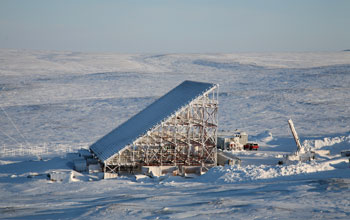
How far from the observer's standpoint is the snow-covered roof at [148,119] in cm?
3312

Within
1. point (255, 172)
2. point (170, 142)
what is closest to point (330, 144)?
point (255, 172)

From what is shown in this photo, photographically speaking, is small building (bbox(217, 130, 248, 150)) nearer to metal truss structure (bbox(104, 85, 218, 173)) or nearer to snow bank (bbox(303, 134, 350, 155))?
snow bank (bbox(303, 134, 350, 155))

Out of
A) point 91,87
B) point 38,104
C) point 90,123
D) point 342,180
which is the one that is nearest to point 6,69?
point 91,87

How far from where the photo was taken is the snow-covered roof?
33.1 m

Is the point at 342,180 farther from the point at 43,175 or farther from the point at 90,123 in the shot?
the point at 90,123

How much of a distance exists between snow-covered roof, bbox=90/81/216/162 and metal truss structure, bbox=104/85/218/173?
37 cm

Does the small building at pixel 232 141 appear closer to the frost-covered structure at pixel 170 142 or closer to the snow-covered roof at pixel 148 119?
the snow-covered roof at pixel 148 119

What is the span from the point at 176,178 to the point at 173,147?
11.5 ft

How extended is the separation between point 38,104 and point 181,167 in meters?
40.5

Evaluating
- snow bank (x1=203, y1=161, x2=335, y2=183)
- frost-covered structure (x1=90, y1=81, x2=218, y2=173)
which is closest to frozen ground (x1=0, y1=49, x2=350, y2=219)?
snow bank (x1=203, y1=161, x2=335, y2=183)

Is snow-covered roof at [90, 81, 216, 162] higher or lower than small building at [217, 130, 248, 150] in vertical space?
higher

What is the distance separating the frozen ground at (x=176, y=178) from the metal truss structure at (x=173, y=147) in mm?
1977

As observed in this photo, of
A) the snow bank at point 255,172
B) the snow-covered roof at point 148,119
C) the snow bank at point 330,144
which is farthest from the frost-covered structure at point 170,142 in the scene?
the snow bank at point 330,144

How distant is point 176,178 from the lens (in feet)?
102
